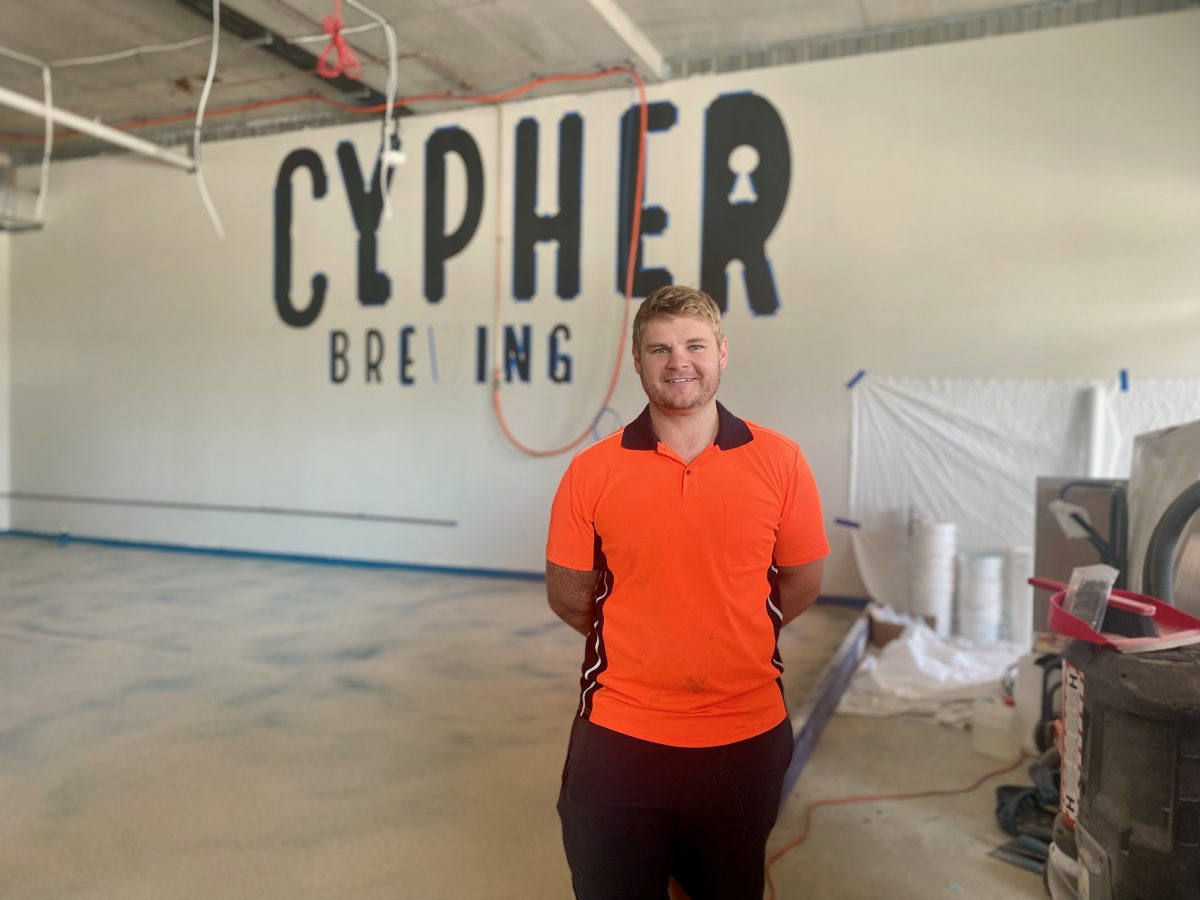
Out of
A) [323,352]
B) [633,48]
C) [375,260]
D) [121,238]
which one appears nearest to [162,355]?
[121,238]

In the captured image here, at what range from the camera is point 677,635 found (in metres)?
1.40

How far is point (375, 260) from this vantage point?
678 cm

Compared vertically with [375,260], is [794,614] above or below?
below

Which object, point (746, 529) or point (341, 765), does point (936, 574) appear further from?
point (746, 529)

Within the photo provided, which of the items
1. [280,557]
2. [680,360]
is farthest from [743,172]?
[680,360]

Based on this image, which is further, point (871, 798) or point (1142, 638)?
point (871, 798)

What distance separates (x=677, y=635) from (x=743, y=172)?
487 cm

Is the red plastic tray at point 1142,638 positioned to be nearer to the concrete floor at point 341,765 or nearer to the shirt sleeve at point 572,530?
the shirt sleeve at point 572,530

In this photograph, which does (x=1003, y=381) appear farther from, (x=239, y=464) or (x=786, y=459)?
(x=239, y=464)

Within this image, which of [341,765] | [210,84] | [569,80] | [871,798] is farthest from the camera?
[569,80]

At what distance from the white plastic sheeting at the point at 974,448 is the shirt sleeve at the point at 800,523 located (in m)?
4.15

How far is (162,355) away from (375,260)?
2.24m

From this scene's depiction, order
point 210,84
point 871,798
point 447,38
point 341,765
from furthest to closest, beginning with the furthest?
point 210,84
point 447,38
point 341,765
point 871,798

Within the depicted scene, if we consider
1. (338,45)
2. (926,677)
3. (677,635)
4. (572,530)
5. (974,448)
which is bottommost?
(926,677)
